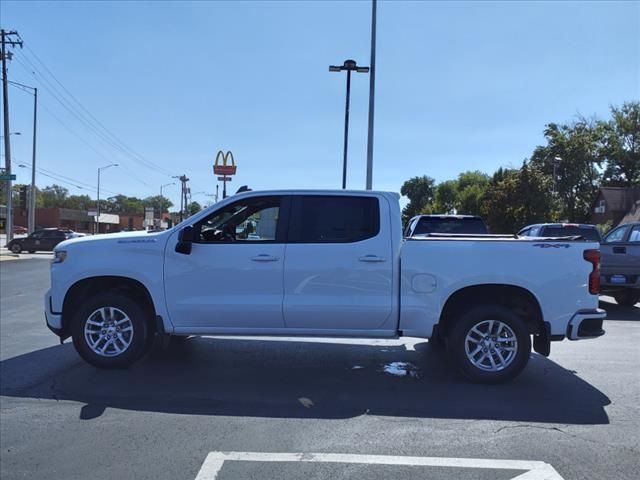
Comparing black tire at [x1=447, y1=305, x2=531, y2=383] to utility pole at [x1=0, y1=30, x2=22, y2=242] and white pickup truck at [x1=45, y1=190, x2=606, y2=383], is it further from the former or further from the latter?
utility pole at [x1=0, y1=30, x2=22, y2=242]

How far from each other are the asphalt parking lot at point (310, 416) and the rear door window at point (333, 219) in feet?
5.18

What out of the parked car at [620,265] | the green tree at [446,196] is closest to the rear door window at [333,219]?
the parked car at [620,265]

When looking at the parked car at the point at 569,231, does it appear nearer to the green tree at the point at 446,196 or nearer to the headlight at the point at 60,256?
the headlight at the point at 60,256

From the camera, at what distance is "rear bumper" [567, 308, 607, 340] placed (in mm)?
5980

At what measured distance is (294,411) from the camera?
5.20m

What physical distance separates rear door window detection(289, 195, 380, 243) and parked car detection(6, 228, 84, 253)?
34173 mm

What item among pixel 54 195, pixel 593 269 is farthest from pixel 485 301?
pixel 54 195

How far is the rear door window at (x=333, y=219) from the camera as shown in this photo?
20.6 ft

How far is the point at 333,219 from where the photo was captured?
6.39m

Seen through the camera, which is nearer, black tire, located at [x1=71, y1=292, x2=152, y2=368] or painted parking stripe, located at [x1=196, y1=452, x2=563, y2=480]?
painted parking stripe, located at [x1=196, y1=452, x2=563, y2=480]

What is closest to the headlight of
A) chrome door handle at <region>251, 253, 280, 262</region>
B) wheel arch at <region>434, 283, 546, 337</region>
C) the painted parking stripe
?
chrome door handle at <region>251, 253, 280, 262</region>

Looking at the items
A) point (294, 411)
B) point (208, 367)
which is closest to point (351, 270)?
point (294, 411)

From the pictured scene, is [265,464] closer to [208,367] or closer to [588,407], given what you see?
[208,367]

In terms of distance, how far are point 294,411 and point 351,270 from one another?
1.65 meters
